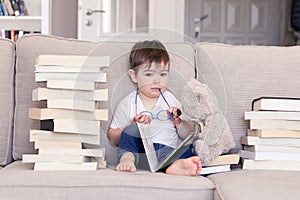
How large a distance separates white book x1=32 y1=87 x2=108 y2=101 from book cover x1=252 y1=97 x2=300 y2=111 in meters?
0.54

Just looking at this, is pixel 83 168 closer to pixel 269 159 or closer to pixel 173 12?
pixel 269 159

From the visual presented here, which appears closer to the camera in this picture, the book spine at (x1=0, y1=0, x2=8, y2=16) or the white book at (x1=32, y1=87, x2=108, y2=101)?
the white book at (x1=32, y1=87, x2=108, y2=101)

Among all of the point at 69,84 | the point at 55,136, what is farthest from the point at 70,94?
the point at 55,136

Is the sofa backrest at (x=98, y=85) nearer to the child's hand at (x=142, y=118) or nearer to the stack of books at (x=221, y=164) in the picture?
the child's hand at (x=142, y=118)

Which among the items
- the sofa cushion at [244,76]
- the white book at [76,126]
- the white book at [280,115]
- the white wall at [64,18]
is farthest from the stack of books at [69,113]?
the white wall at [64,18]

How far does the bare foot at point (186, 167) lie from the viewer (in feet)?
5.29

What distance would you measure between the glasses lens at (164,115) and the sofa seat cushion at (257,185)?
0.87 feet

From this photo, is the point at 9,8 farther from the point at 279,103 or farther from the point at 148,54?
the point at 279,103

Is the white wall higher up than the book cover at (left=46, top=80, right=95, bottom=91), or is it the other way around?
the white wall

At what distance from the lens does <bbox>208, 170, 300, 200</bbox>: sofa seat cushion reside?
1.33 m

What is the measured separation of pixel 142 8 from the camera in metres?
4.19

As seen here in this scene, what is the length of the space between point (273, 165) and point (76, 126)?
68 cm

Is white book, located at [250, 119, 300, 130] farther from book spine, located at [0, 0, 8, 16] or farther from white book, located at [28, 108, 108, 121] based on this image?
book spine, located at [0, 0, 8, 16]

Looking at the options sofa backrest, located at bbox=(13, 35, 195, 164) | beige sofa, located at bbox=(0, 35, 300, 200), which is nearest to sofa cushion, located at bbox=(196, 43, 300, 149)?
beige sofa, located at bbox=(0, 35, 300, 200)
